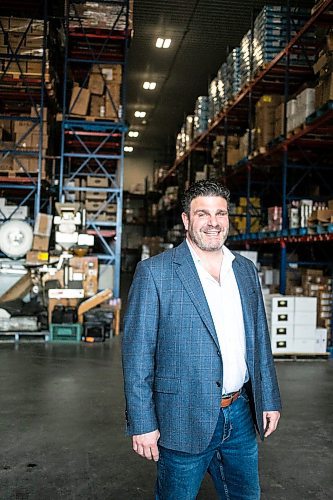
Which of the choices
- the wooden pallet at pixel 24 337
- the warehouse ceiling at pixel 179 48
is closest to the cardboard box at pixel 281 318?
the wooden pallet at pixel 24 337

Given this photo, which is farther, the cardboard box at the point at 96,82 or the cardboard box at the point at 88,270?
the cardboard box at the point at 96,82

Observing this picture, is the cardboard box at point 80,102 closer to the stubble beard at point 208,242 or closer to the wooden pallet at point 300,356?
the wooden pallet at point 300,356

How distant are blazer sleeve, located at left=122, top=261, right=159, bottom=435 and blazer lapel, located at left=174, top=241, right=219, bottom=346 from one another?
13 centimetres

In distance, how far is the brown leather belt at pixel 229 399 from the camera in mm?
2307

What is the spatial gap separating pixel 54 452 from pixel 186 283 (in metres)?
2.51

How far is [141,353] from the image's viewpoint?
2219mm

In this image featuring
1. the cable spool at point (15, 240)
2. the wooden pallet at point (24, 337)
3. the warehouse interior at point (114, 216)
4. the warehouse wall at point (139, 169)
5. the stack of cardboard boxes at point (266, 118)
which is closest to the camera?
the warehouse interior at point (114, 216)

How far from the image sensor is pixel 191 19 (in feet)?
45.8

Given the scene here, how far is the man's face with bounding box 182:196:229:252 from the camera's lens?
7.71 feet

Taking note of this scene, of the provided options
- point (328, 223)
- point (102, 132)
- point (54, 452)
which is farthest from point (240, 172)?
point (54, 452)

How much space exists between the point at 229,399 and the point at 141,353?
1.43 ft

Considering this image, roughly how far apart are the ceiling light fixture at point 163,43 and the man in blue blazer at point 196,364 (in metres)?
13.8

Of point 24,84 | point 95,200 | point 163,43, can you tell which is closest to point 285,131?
point 95,200

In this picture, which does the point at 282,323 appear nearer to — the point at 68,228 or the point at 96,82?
the point at 68,228
